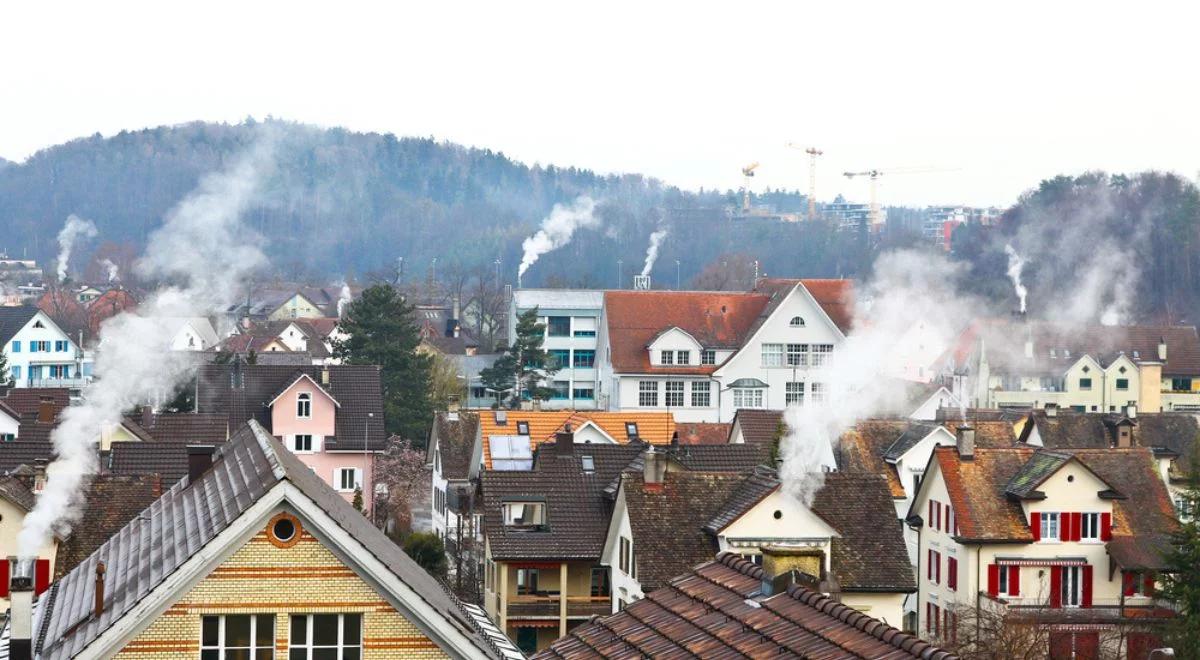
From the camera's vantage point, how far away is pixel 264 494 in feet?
53.2

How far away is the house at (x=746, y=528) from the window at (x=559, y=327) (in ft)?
191

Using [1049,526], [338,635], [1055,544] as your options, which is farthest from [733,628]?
[1049,526]

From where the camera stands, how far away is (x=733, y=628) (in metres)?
17.8

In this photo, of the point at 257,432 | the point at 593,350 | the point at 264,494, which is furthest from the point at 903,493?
the point at 593,350

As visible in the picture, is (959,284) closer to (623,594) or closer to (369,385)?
(369,385)

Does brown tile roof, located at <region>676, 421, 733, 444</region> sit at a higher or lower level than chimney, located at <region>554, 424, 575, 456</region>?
lower

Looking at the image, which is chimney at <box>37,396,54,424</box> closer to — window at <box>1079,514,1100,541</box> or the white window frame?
window at <box>1079,514,1100,541</box>

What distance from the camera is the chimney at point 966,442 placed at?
45688 mm

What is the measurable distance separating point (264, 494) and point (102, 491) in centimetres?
1855

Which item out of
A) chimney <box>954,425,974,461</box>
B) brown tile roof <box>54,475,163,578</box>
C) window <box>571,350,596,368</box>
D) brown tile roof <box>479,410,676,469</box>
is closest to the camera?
brown tile roof <box>54,475,163,578</box>

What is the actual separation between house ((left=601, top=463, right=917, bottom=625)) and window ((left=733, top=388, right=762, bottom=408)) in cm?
4749

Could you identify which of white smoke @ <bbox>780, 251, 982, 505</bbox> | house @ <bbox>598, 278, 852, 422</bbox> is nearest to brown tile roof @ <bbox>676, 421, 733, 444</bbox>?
white smoke @ <bbox>780, 251, 982, 505</bbox>

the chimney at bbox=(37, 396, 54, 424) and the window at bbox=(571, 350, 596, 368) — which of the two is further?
the window at bbox=(571, 350, 596, 368)

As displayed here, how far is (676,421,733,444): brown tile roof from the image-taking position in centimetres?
6654
